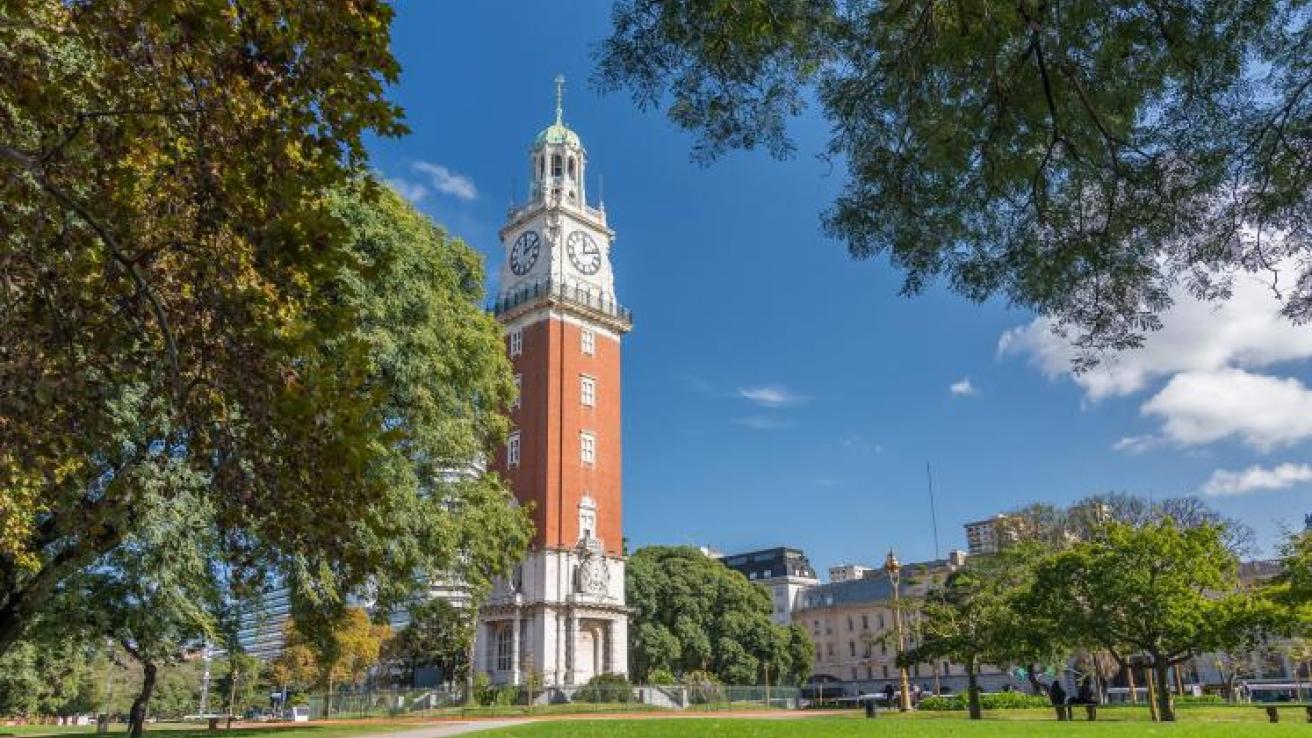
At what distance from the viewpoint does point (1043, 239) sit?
8.79 meters

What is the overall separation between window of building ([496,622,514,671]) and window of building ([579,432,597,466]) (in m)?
10.1

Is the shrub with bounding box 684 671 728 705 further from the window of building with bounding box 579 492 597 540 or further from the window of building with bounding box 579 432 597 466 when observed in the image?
the window of building with bounding box 579 432 597 466

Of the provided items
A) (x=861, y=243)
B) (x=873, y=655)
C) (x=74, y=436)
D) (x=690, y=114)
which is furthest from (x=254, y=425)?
(x=873, y=655)

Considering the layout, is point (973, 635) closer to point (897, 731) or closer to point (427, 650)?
point (897, 731)

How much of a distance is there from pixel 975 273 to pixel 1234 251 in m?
2.27

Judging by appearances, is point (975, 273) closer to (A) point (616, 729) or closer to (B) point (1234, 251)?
(B) point (1234, 251)

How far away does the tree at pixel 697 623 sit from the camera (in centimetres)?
5706

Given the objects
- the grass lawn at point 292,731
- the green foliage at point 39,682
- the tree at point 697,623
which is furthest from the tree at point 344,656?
the tree at point 697,623

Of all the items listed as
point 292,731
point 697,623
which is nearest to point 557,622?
point 697,623

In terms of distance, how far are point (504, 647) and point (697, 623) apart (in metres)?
12.7

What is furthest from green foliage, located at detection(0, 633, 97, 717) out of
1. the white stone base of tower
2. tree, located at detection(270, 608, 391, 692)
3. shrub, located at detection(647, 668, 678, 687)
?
shrub, located at detection(647, 668, 678, 687)

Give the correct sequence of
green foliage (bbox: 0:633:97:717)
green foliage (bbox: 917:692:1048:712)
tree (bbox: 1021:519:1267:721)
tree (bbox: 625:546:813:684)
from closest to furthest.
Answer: tree (bbox: 1021:519:1267:721), green foliage (bbox: 0:633:97:717), green foliage (bbox: 917:692:1048:712), tree (bbox: 625:546:813:684)

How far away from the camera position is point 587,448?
56.0m

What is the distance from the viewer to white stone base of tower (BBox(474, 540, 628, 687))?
5112cm
